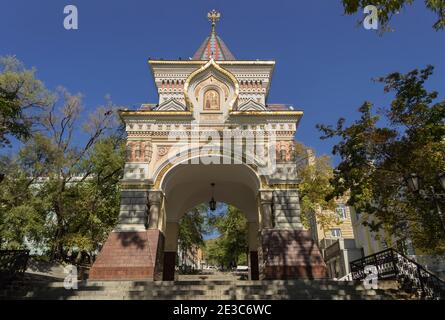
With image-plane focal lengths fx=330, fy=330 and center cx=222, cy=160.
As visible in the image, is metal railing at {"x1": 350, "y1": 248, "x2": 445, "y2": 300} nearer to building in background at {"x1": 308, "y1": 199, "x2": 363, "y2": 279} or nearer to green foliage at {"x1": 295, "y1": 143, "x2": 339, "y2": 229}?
green foliage at {"x1": 295, "y1": 143, "x2": 339, "y2": 229}

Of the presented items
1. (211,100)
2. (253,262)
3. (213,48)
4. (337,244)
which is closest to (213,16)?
(213,48)

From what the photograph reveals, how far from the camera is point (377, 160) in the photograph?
10719mm

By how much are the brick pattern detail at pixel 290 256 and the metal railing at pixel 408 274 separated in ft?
6.30

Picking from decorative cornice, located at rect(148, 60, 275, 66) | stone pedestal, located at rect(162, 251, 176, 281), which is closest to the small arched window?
decorative cornice, located at rect(148, 60, 275, 66)

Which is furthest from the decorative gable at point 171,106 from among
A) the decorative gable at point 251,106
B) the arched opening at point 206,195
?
the arched opening at point 206,195

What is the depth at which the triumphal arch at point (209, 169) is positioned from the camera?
37.7 feet

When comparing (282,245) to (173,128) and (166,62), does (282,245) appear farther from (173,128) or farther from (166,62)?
(166,62)

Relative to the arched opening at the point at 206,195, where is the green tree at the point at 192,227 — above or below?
above

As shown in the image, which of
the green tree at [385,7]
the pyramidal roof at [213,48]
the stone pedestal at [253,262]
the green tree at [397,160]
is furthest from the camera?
the pyramidal roof at [213,48]

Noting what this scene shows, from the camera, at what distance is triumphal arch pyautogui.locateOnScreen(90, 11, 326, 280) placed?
1149 centimetres

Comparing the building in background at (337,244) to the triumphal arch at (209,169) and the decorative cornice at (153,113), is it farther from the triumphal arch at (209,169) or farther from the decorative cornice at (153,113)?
the decorative cornice at (153,113)

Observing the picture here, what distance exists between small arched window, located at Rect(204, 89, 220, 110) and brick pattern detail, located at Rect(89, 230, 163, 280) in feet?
19.8

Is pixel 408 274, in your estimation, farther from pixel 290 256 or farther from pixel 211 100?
pixel 211 100

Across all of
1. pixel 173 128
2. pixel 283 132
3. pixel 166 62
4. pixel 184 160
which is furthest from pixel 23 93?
pixel 283 132
